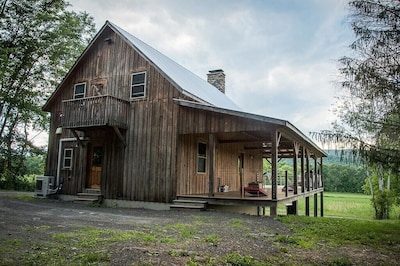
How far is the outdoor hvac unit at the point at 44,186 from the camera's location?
46.5 feet

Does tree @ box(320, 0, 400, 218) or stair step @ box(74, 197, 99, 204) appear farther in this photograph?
stair step @ box(74, 197, 99, 204)

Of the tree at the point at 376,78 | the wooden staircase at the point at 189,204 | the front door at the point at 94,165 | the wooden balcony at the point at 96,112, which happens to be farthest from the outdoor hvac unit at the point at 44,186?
the tree at the point at 376,78

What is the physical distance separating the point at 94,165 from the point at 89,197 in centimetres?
147

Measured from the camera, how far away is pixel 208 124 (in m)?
11.1

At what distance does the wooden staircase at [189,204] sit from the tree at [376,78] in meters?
5.32

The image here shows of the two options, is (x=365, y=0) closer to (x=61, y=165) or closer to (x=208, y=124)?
(x=208, y=124)

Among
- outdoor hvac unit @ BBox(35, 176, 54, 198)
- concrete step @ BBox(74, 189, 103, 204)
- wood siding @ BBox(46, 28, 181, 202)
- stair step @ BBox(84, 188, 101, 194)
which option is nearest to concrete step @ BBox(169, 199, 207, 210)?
wood siding @ BBox(46, 28, 181, 202)

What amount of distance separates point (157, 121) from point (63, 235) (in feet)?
23.4

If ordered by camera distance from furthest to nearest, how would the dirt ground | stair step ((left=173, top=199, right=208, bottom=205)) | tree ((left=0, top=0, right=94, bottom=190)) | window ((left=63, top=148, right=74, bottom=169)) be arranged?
tree ((left=0, top=0, right=94, bottom=190)) → window ((left=63, top=148, right=74, bottom=169)) → stair step ((left=173, top=199, right=208, bottom=205)) → the dirt ground

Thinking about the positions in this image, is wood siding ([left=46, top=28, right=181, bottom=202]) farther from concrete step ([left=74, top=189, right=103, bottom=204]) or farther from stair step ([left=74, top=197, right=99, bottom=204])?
stair step ([left=74, top=197, right=99, bottom=204])

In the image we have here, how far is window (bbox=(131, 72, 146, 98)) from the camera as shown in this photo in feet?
42.4

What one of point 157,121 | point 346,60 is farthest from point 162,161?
point 346,60

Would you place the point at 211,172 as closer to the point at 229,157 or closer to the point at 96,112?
the point at 96,112

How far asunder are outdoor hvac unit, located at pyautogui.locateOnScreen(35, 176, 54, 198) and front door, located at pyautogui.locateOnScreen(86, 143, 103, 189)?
1959mm
